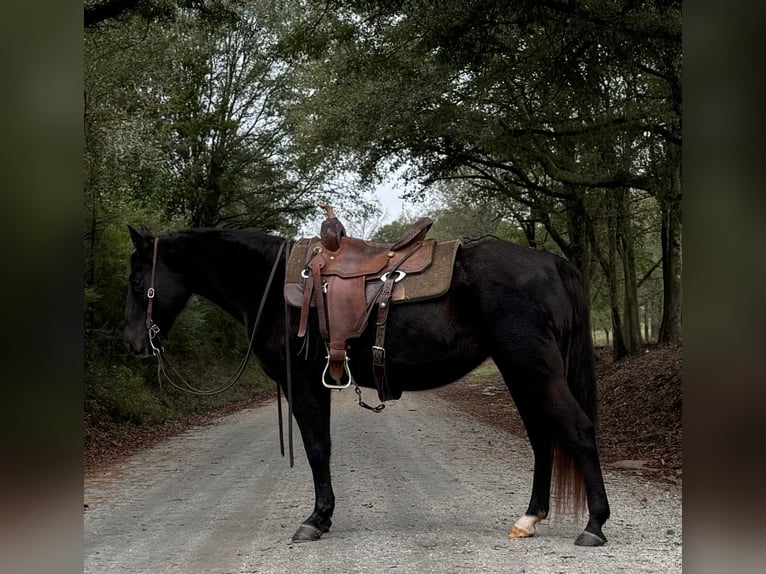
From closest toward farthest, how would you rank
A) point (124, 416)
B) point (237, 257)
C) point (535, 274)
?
point (535, 274)
point (237, 257)
point (124, 416)

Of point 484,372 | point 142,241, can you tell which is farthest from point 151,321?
point 484,372

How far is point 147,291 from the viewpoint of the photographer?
188 inches

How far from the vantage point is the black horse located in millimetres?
4152

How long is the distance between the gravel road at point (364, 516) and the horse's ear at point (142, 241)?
212 centimetres

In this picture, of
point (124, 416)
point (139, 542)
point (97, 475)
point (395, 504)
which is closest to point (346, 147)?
point (124, 416)

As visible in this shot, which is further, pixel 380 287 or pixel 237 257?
pixel 237 257

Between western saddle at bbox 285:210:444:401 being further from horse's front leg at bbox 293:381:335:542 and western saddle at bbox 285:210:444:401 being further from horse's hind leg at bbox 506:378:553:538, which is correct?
horse's hind leg at bbox 506:378:553:538

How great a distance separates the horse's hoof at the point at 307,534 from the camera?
14.1ft

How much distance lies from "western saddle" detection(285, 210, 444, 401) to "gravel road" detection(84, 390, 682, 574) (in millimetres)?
1117

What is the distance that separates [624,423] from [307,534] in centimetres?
708

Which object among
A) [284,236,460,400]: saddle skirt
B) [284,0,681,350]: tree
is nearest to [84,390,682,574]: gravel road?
[284,236,460,400]: saddle skirt

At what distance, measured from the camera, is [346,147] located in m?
13.5
